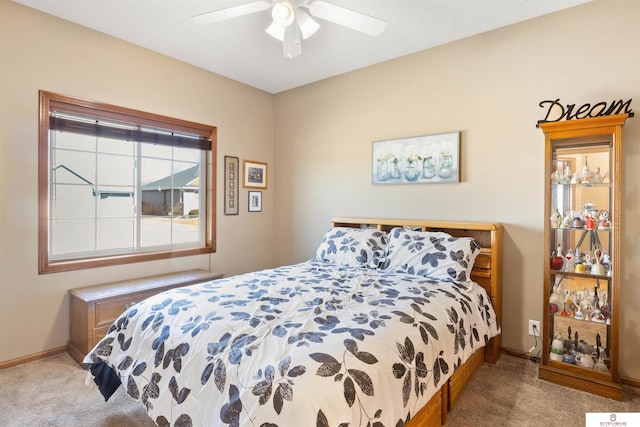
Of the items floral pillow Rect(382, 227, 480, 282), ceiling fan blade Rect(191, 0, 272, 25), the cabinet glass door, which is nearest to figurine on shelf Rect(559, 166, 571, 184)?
the cabinet glass door

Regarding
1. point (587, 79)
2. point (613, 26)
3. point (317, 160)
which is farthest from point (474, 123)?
point (317, 160)

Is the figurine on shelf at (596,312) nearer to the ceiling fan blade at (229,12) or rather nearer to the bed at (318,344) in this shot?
A: the bed at (318,344)

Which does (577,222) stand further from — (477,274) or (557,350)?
(557,350)

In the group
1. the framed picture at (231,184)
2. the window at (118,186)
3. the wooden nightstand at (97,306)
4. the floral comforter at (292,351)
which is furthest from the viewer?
the framed picture at (231,184)

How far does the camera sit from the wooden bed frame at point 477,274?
1861 millimetres

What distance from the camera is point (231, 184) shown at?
3.83 m

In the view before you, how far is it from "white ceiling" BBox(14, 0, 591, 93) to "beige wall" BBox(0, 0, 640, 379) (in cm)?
13

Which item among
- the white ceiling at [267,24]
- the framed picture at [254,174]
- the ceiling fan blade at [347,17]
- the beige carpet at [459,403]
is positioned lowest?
the beige carpet at [459,403]

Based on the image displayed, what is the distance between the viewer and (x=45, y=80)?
253cm

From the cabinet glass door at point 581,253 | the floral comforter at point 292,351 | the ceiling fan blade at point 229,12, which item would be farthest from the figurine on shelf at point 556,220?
the ceiling fan blade at point 229,12

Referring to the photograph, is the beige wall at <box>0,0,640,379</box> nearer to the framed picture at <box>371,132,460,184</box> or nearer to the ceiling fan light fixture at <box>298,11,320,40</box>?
the framed picture at <box>371,132,460,184</box>

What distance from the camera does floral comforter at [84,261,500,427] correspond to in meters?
1.12

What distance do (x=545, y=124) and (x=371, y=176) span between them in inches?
62.6

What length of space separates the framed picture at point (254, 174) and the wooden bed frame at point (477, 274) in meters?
1.71
